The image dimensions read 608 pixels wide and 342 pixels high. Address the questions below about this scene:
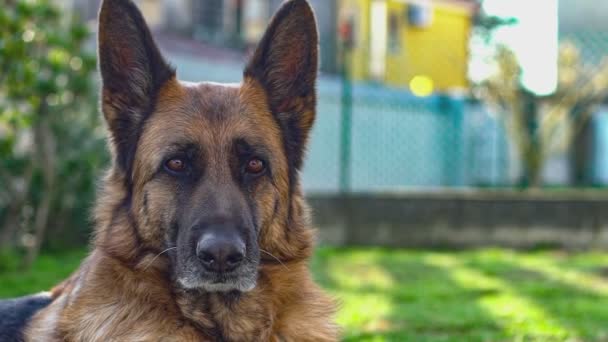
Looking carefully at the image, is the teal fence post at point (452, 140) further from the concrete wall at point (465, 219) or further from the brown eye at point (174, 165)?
the brown eye at point (174, 165)

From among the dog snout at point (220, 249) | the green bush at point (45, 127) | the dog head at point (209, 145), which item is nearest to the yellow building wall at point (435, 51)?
the green bush at point (45, 127)

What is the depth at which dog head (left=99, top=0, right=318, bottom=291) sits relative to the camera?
3301 mm

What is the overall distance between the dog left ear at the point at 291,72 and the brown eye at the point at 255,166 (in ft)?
0.79

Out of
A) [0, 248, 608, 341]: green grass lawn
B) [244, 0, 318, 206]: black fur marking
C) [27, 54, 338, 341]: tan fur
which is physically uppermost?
[244, 0, 318, 206]: black fur marking

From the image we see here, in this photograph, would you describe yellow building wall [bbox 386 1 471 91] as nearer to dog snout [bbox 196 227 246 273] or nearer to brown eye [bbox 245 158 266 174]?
brown eye [bbox 245 158 266 174]

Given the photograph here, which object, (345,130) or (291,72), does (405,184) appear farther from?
(291,72)

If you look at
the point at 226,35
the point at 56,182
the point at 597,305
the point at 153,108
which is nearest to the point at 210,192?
the point at 153,108

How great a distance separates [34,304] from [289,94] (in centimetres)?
151

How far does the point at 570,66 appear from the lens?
39.8 feet

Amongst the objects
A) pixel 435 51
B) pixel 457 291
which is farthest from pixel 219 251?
pixel 435 51

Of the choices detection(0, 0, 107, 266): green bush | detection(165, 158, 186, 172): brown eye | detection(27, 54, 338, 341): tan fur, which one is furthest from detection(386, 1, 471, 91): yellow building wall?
detection(165, 158, 186, 172): brown eye

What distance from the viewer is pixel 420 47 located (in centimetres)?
2158

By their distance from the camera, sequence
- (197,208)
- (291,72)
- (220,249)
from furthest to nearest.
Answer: (291,72) < (197,208) < (220,249)

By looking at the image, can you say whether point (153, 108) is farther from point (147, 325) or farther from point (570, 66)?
point (570, 66)
